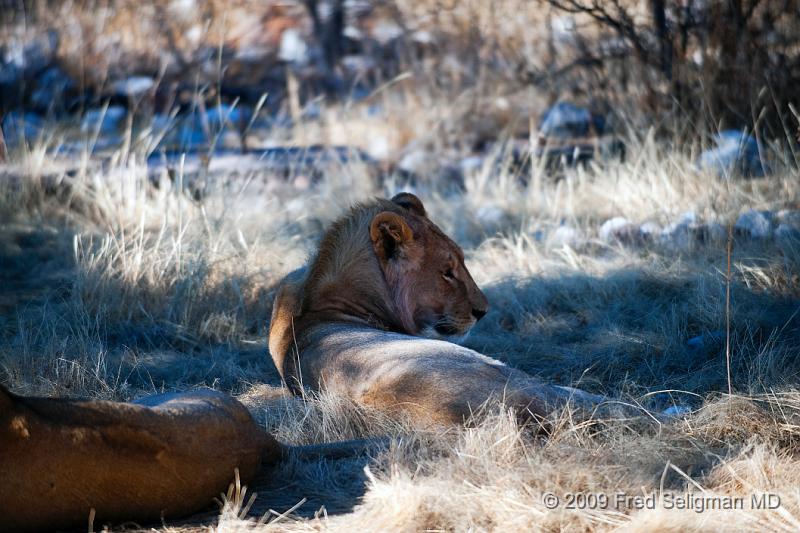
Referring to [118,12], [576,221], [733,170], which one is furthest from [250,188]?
[118,12]

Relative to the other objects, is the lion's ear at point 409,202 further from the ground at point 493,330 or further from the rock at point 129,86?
the rock at point 129,86

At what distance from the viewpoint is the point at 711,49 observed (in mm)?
→ 8109

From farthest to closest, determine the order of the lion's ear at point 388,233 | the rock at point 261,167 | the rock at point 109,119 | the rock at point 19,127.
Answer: the rock at point 109,119 < the rock at point 19,127 < the rock at point 261,167 < the lion's ear at point 388,233

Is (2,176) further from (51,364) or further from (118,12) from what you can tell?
(118,12)

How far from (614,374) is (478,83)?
6.33m

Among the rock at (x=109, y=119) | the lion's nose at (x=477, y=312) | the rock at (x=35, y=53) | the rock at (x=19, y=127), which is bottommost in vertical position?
the lion's nose at (x=477, y=312)

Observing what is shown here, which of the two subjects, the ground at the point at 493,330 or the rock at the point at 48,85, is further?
the rock at the point at 48,85

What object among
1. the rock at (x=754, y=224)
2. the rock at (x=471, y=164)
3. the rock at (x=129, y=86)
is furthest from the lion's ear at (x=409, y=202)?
the rock at (x=129, y=86)

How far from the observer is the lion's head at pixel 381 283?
4695 millimetres

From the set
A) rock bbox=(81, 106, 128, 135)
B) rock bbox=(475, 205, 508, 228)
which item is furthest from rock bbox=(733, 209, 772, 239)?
rock bbox=(81, 106, 128, 135)

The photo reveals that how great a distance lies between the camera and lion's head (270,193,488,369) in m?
4.70

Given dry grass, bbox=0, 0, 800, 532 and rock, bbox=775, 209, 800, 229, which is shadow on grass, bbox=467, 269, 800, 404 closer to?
dry grass, bbox=0, 0, 800, 532

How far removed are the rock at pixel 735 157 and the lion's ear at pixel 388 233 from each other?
128 inches

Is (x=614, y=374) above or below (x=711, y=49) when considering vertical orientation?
below
